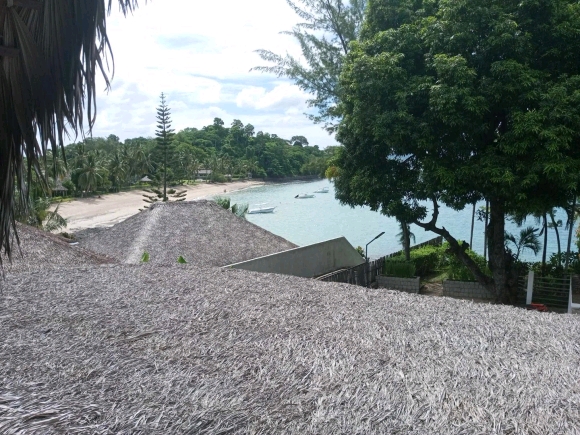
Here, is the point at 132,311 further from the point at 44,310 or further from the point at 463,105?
the point at 463,105

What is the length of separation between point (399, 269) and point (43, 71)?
10.1 meters

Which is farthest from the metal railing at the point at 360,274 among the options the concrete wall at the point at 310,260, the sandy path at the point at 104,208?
the sandy path at the point at 104,208

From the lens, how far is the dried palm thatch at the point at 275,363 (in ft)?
8.68

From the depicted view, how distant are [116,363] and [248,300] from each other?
1.60 m

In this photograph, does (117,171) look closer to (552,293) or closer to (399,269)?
(399,269)

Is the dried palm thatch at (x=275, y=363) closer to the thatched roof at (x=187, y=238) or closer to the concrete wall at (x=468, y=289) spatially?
the thatched roof at (x=187, y=238)

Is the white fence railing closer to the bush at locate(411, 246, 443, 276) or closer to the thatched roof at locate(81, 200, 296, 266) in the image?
the bush at locate(411, 246, 443, 276)

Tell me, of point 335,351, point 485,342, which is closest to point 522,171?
point 485,342

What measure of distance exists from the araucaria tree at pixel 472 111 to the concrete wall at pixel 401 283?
6.50 ft

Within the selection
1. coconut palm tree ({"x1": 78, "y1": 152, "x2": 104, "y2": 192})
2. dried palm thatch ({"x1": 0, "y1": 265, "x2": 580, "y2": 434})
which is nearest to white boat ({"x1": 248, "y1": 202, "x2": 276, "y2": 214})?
coconut palm tree ({"x1": 78, "y1": 152, "x2": 104, "y2": 192})

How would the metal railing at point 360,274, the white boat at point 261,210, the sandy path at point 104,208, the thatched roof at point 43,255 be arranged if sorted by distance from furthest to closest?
the white boat at point 261,210 < the sandy path at point 104,208 < the metal railing at point 360,274 < the thatched roof at point 43,255

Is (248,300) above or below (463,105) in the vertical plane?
below

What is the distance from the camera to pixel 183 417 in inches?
105

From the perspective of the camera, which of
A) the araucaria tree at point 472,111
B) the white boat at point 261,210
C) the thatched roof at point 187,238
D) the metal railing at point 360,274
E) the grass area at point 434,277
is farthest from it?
the white boat at point 261,210
